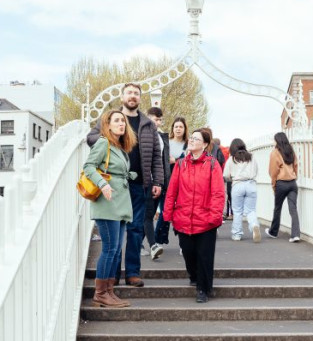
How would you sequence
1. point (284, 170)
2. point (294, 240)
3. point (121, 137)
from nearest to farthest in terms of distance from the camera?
point (121, 137)
point (294, 240)
point (284, 170)

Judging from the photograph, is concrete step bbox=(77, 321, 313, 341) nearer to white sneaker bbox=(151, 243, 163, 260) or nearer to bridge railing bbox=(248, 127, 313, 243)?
white sneaker bbox=(151, 243, 163, 260)

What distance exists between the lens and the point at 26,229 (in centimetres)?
279

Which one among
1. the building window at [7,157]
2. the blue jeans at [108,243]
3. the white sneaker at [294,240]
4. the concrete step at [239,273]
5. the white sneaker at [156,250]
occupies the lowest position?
the concrete step at [239,273]

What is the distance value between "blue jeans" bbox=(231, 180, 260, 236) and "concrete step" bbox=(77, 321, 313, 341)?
4.29 meters

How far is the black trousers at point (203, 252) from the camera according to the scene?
6.71 metres

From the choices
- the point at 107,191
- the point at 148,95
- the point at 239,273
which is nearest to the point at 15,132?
the point at 148,95

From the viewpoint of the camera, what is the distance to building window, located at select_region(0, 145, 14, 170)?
65.1 metres

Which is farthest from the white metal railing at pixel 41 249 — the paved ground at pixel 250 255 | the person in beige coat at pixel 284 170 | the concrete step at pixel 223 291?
the person in beige coat at pixel 284 170

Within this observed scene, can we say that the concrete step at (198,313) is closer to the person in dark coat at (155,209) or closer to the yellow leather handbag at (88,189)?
the yellow leather handbag at (88,189)

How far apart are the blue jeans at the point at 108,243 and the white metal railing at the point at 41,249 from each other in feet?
0.79

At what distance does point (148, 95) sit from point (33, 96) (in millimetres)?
37139

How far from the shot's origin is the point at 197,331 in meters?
6.04

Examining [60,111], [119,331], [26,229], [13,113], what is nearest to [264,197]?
[119,331]

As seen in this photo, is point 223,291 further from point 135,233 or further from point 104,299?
point 104,299
